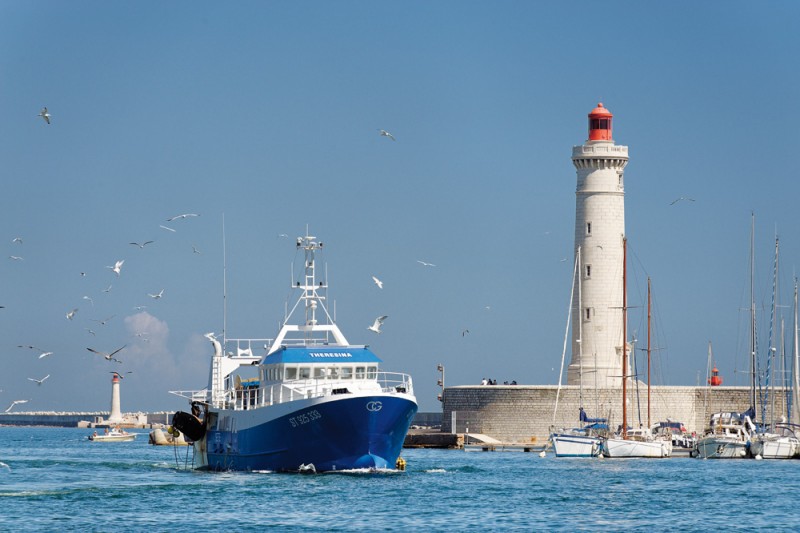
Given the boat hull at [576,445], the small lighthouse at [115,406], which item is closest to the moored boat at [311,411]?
Result: the boat hull at [576,445]

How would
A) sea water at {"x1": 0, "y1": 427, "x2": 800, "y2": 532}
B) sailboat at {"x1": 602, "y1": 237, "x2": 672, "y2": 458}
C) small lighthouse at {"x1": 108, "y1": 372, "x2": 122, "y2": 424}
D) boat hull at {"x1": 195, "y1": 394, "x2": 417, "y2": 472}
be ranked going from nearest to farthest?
sea water at {"x1": 0, "y1": 427, "x2": 800, "y2": 532}
boat hull at {"x1": 195, "y1": 394, "x2": 417, "y2": 472}
sailboat at {"x1": 602, "y1": 237, "x2": 672, "y2": 458}
small lighthouse at {"x1": 108, "y1": 372, "x2": 122, "y2": 424}

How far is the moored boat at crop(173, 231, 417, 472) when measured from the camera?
48.1 meters

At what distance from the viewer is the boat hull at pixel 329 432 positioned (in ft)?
157

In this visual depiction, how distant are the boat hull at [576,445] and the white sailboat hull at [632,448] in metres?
0.58

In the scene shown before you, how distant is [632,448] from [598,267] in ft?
→ 54.7

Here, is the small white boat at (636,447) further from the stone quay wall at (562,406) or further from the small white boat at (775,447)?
the stone quay wall at (562,406)

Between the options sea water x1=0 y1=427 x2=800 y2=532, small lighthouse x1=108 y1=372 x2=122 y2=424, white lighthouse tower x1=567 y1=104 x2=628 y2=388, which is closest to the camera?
sea water x1=0 y1=427 x2=800 y2=532

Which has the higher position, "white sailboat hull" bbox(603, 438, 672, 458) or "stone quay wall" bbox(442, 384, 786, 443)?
"stone quay wall" bbox(442, 384, 786, 443)

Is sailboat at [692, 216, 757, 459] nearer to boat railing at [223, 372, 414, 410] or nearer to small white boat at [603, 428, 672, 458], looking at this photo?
small white boat at [603, 428, 672, 458]

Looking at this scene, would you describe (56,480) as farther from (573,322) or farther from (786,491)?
(573,322)

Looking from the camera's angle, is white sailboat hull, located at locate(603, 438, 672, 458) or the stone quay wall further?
the stone quay wall

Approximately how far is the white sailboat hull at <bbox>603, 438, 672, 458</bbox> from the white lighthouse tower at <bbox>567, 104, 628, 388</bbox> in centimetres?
1349

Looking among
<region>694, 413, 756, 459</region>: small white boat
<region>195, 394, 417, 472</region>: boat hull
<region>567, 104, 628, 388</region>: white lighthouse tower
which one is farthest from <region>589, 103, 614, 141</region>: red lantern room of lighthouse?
<region>195, 394, 417, 472</region>: boat hull

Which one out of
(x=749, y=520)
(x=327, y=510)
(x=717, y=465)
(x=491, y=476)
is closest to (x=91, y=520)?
(x=327, y=510)
